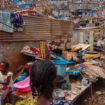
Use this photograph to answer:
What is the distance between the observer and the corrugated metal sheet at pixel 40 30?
6.05m

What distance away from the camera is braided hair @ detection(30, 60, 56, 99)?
1244 mm

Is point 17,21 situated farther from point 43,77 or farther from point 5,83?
point 43,77

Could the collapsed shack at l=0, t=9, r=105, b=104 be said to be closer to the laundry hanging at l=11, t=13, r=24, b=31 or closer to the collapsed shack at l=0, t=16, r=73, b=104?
the collapsed shack at l=0, t=16, r=73, b=104

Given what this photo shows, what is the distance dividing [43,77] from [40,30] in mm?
5810

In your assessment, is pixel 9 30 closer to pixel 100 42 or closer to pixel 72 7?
pixel 100 42

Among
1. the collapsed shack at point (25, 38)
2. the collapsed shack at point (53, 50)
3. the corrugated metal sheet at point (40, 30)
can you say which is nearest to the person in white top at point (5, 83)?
the collapsed shack at point (53, 50)

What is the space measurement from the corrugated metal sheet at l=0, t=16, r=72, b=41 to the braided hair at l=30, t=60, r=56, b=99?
4795 mm

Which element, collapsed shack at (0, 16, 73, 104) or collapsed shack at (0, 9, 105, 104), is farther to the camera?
collapsed shack at (0, 16, 73, 104)

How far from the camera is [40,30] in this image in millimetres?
6867

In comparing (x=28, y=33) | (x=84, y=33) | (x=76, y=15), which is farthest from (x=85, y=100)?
(x=76, y=15)

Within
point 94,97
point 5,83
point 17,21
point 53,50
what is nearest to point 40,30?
point 53,50

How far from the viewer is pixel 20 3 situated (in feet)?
78.3

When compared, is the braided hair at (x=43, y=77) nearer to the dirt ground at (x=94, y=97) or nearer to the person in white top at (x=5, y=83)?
the person in white top at (x=5, y=83)

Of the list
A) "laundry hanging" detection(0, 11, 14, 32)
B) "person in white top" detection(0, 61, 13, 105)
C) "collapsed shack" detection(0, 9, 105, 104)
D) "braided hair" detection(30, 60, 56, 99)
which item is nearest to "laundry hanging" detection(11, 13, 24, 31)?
"laundry hanging" detection(0, 11, 14, 32)
